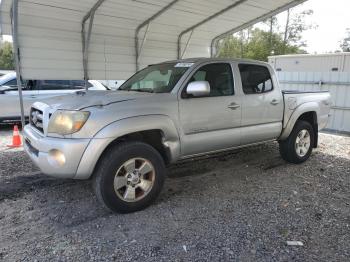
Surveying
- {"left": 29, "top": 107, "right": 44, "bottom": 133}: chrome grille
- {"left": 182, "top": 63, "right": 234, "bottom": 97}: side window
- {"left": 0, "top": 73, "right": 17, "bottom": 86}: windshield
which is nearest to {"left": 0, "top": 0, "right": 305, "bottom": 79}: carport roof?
{"left": 0, "top": 73, "right": 17, "bottom": 86}: windshield

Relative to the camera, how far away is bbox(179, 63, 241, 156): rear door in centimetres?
423

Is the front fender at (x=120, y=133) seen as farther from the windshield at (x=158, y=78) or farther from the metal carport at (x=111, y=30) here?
the metal carport at (x=111, y=30)

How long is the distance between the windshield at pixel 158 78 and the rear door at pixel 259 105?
1.04 meters

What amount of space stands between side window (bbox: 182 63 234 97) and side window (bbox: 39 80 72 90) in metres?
6.58

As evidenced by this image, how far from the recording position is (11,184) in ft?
15.9

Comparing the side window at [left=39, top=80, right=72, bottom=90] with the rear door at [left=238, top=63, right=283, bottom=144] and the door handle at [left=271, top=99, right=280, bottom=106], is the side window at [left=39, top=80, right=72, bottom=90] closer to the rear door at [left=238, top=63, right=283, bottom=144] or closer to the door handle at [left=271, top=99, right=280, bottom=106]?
the rear door at [left=238, top=63, right=283, bottom=144]

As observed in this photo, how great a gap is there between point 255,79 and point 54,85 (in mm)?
6794

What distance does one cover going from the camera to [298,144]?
6016 mm

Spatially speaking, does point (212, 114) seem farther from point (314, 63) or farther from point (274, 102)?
point (314, 63)

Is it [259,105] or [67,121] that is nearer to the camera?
[67,121]

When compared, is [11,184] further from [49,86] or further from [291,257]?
[49,86]

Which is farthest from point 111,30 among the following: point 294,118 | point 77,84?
point 294,118

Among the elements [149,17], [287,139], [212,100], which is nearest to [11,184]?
[212,100]

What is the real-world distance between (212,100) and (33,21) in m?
4.74
